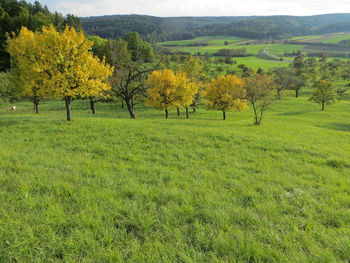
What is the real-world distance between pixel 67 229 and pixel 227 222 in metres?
3.50

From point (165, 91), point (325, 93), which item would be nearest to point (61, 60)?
point (165, 91)

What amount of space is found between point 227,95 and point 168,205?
121ft

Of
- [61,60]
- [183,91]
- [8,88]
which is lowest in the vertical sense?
[183,91]

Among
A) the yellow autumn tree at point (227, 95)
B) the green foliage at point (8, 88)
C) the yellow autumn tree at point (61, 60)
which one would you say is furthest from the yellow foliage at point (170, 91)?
the green foliage at point (8, 88)

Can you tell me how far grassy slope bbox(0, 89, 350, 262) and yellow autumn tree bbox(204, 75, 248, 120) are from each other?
98.8ft

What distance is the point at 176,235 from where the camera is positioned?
12.9ft

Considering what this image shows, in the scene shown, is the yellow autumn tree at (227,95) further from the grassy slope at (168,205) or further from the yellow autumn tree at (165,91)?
the grassy slope at (168,205)

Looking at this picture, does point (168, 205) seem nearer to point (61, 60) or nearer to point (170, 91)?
point (61, 60)

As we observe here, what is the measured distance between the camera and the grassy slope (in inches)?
139

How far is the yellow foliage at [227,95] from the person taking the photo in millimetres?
38906

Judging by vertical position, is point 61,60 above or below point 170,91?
above

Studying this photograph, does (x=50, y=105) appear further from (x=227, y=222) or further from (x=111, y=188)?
(x=227, y=222)

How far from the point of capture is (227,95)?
127 feet

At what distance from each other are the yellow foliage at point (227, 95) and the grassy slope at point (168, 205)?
30.1 meters
